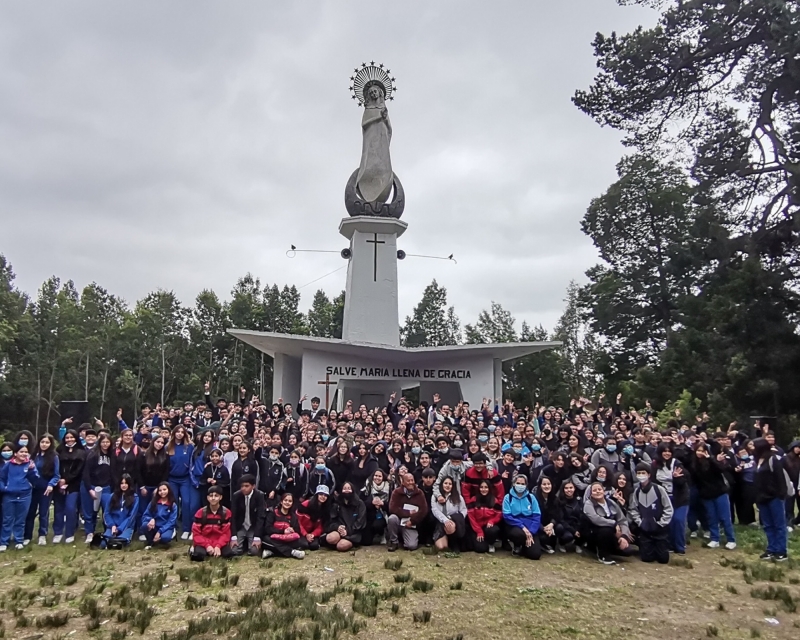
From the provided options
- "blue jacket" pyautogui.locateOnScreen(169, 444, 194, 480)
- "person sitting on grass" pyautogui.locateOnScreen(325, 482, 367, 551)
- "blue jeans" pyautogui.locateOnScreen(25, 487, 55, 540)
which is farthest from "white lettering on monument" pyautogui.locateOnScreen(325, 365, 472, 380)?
"blue jeans" pyautogui.locateOnScreen(25, 487, 55, 540)

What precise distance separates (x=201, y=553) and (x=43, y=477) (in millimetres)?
2570

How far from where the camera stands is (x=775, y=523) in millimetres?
7738

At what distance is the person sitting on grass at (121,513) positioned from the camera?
8211 mm

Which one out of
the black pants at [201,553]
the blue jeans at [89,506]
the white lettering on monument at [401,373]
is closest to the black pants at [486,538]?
the black pants at [201,553]

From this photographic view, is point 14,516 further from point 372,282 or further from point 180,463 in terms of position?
point 372,282

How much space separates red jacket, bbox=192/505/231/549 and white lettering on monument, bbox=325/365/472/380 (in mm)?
9764

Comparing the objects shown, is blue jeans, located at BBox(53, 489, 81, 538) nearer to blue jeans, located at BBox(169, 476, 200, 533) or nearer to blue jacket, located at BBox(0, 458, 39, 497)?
blue jacket, located at BBox(0, 458, 39, 497)

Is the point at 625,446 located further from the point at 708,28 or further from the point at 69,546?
the point at 708,28

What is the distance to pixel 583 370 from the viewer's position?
4372 cm

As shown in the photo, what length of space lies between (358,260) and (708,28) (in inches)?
447

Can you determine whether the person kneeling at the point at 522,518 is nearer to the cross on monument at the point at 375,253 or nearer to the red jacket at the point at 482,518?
the red jacket at the point at 482,518

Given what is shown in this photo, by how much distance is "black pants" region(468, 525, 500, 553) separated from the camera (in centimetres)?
807

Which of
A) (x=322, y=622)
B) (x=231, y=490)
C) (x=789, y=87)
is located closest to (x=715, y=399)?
(x=789, y=87)

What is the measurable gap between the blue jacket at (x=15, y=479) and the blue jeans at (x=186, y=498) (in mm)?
1713
